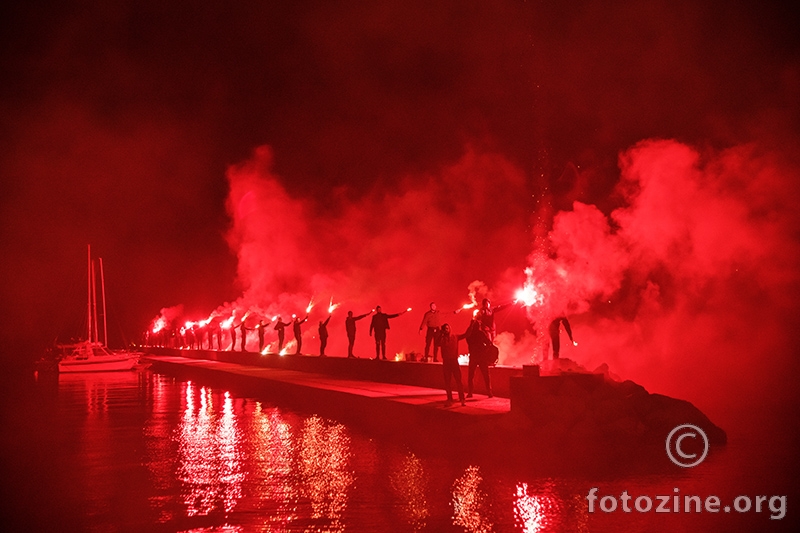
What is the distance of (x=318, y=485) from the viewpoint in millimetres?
9547

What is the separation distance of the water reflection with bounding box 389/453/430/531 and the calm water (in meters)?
0.01

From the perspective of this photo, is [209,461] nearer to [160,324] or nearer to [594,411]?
[594,411]

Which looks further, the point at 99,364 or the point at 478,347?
the point at 99,364

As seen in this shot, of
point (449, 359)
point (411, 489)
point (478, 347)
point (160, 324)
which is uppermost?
point (160, 324)

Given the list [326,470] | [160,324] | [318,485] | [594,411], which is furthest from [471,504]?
[160,324]

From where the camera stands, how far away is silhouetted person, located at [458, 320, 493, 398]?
14727mm

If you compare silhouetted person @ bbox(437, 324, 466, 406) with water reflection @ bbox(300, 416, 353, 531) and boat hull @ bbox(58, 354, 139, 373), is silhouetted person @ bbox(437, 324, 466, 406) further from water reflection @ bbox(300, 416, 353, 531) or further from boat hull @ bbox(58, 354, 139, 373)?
boat hull @ bbox(58, 354, 139, 373)

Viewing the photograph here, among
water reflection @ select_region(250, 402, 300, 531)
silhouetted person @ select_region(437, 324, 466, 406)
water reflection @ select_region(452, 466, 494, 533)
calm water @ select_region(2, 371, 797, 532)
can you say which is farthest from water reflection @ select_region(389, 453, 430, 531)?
silhouetted person @ select_region(437, 324, 466, 406)

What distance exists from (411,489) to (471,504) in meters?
1.04

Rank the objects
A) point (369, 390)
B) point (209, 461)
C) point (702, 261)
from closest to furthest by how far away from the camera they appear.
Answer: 1. point (209, 461)
2. point (369, 390)
3. point (702, 261)

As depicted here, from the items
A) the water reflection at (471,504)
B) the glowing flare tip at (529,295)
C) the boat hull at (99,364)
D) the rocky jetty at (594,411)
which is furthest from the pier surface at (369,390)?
the boat hull at (99,364)

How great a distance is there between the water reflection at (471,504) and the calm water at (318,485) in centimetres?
2

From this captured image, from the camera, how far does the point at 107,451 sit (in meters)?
12.8

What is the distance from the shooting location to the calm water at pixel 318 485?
7.74 metres
